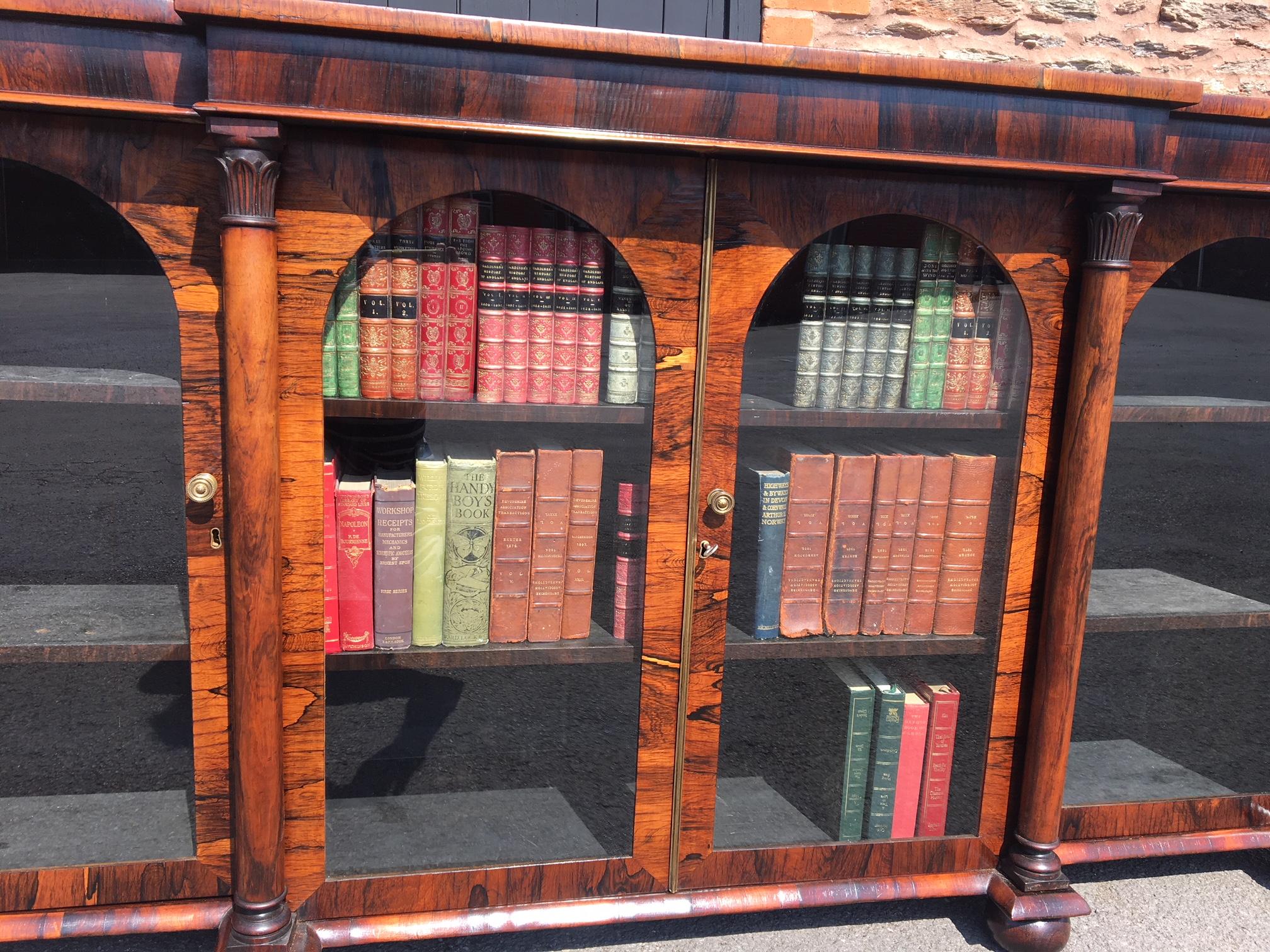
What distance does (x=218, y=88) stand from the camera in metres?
1.26

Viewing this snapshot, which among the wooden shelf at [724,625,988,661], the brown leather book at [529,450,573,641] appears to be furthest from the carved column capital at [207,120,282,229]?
the wooden shelf at [724,625,988,661]

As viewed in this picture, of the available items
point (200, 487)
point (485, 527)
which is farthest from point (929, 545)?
point (200, 487)

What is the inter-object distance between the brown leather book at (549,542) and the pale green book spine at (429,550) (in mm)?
148

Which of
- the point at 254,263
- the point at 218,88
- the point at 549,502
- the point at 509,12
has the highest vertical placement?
the point at 509,12

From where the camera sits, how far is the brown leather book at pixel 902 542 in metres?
1.73

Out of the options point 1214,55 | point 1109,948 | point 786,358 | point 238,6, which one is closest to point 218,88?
point 238,6

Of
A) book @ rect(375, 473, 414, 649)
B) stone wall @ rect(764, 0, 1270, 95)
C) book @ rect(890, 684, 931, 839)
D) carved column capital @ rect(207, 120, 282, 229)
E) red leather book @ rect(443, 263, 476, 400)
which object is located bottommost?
book @ rect(890, 684, 931, 839)

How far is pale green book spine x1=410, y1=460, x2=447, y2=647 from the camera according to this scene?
1575 mm

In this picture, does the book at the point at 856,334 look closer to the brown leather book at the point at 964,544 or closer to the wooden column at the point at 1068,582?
the brown leather book at the point at 964,544

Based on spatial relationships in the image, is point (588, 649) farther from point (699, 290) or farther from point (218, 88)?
point (218, 88)

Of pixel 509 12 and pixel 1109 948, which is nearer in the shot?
pixel 1109 948

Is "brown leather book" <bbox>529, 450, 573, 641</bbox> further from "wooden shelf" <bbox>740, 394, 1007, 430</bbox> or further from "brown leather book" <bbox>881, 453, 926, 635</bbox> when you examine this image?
"brown leather book" <bbox>881, 453, 926, 635</bbox>

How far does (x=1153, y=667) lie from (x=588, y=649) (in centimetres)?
181

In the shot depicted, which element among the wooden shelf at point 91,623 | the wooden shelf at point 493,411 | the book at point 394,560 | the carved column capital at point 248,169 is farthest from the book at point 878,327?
the wooden shelf at point 91,623
